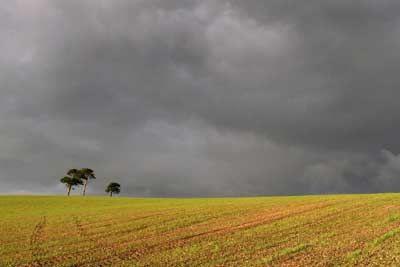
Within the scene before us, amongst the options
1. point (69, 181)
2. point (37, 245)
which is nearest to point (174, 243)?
point (37, 245)

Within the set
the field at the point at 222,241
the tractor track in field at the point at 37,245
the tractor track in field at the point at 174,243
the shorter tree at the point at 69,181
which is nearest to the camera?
the field at the point at 222,241

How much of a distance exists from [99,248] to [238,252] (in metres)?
11.6

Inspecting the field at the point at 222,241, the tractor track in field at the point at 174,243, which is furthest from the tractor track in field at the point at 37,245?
the tractor track in field at the point at 174,243

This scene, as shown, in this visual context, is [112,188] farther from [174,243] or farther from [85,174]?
[174,243]

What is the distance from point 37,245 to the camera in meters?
34.0

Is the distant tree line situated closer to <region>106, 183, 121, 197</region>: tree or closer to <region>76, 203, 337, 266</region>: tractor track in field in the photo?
<region>106, 183, 121, 197</region>: tree

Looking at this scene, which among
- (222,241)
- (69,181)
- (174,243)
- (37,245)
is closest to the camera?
(222,241)

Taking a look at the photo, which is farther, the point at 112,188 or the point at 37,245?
the point at 112,188

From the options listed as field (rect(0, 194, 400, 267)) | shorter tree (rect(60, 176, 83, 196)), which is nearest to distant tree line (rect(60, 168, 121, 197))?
shorter tree (rect(60, 176, 83, 196))

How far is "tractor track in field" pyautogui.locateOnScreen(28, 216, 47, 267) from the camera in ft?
89.7

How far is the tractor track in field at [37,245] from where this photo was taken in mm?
27327

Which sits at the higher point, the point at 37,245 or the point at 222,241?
the point at 37,245

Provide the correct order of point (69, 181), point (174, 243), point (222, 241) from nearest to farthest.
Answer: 1. point (222, 241)
2. point (174, 243)
3. point (69, 181)

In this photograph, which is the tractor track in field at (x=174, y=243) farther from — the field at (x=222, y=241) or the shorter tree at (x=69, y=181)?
the shorter tree at (x=69, y=181)
